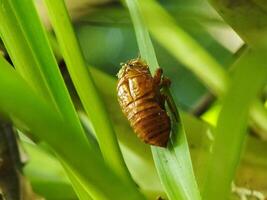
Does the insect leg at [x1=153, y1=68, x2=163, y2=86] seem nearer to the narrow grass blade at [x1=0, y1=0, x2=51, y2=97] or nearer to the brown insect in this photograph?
the brown insect

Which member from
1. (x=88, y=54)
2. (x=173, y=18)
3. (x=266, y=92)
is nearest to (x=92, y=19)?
(x=88, y=54)

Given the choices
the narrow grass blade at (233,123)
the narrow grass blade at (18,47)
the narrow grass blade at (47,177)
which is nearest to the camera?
the narrow grass blade at (233,123)

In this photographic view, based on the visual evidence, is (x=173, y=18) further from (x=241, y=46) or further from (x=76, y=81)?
(x=76, y=81)

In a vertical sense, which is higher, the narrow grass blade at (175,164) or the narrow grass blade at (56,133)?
the narrow grass blade at (56,133)

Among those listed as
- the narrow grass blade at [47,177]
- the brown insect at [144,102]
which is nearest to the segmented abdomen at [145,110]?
the brown insect at [144,102]

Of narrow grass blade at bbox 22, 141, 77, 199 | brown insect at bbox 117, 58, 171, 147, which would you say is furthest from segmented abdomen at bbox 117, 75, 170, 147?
narrow grass blade at bbox 22, 141, 77, 199

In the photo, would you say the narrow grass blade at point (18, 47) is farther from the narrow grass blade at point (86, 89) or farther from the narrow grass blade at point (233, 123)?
the narrow grass blade at point (233, 123)

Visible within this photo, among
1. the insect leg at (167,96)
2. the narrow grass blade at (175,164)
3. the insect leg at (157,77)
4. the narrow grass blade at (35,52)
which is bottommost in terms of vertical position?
the narrow grass blade at (175,164)

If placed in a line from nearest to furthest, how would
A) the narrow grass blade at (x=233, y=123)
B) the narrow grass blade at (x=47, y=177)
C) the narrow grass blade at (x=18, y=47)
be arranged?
the narrow grass blade at (x=233, y=123) → the narrow grass blade at (x=18, y=47) → the narrow grass blade at (x=47, y=177)
